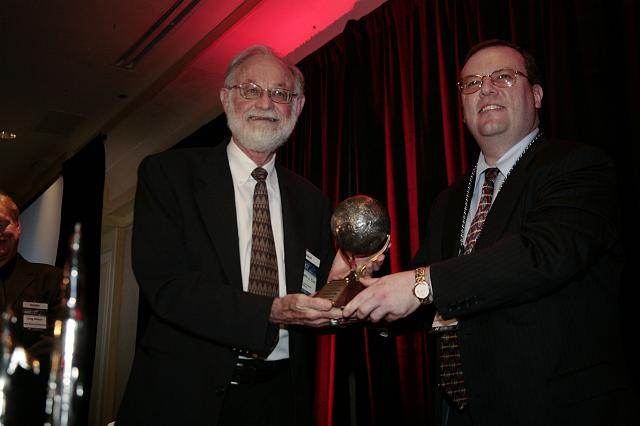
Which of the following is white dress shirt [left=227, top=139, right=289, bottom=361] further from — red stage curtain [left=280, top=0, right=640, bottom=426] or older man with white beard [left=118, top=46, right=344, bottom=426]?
red stage curtain [left=280, top=0, right=640, bottom=426]

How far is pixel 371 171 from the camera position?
5.20 metres

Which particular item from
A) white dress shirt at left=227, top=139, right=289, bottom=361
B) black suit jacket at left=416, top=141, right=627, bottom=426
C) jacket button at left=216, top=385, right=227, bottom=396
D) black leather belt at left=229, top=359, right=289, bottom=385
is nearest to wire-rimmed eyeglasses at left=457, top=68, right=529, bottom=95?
black suit jacket at left=416, top=141, right=627, bottom=426

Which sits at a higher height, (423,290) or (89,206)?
(89,206)

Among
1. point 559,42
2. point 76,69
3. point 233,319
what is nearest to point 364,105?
point 559,42

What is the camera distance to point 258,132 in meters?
2.99

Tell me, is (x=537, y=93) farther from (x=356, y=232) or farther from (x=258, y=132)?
(x=258, y=132)

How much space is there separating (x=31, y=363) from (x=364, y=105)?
15.3 feet

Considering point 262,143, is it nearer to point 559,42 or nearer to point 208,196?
point 208,196

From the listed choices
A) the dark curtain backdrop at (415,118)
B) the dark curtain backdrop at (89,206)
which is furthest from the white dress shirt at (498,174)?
the dark curtain backdrop at (89,206)

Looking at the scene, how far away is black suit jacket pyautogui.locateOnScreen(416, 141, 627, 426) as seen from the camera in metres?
1.96

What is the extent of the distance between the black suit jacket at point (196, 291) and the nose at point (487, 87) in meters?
1.01

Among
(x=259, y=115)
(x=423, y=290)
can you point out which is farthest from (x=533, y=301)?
(x=259, y=115)

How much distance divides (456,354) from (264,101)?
1.57 meters

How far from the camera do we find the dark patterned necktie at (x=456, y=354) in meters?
2.28
